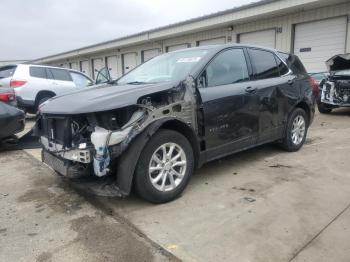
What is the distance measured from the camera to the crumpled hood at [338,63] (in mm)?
9898

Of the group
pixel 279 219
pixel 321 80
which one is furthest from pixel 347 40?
pixel 279 219

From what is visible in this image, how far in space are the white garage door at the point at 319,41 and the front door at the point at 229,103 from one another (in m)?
9.25

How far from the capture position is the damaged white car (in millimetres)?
9531

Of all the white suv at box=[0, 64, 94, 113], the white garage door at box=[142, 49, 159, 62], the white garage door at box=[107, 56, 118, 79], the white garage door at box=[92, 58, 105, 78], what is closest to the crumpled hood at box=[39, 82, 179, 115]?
the white suv at box=[0, 64, 94, 113]

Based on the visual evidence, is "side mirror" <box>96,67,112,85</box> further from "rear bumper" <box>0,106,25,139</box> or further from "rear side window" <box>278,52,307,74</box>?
"rear side window" <box>278,52,307,74</box>

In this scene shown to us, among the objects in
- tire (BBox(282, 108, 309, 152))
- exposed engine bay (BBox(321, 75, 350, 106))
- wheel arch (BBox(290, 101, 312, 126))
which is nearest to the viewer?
tire (BBox(282, 108, 309, 152))

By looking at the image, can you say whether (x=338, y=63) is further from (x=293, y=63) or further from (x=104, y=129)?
(x=104, y=129)

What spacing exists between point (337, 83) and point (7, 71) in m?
9.83

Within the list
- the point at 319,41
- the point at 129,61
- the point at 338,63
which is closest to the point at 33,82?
the point at 338,63

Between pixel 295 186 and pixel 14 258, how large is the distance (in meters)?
3.03

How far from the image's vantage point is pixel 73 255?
105 inches

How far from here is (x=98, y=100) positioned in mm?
3305

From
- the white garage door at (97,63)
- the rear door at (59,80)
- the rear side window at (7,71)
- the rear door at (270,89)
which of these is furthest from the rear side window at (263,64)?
the white garage door at (97,63)

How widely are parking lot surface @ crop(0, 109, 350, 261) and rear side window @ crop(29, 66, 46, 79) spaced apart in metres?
6.04
